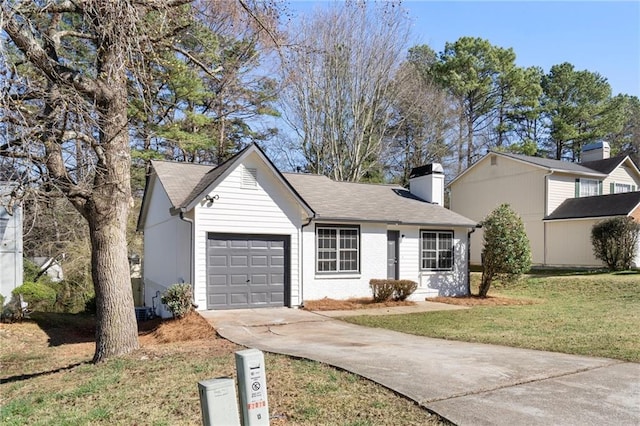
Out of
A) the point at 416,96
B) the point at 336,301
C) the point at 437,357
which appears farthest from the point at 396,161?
the point at 437,357

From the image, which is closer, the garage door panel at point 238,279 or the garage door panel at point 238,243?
the garage door panel at point 238,279

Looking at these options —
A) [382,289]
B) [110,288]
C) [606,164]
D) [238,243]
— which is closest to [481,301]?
[382,289]

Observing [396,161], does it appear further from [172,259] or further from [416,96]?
[172,259]

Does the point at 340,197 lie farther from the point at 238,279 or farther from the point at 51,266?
the point at 51,266

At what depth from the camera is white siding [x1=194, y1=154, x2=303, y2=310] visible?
13328mm

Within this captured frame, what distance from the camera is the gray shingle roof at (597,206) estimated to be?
917 inches

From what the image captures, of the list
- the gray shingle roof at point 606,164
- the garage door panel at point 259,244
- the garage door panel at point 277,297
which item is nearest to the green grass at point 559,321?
the garage door panel at point 277,297

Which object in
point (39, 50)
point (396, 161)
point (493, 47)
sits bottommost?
point (39, 50)

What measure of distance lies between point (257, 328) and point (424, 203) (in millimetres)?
10577

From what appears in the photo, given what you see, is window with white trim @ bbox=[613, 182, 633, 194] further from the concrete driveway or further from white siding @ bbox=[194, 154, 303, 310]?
the concrete driveway

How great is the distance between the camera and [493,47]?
35.8 metres

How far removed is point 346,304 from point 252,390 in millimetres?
11462

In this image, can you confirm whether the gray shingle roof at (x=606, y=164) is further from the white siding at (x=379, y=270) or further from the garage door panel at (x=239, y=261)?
the garage door panel at (x=239, y=261)

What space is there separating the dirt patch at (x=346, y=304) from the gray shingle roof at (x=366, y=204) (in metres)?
2.62
